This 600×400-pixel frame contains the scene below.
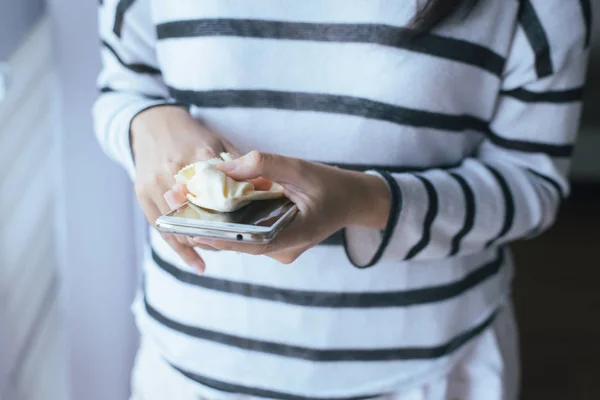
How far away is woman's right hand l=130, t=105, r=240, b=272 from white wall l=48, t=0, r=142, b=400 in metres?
0.27

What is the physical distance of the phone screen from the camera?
41 centimetres

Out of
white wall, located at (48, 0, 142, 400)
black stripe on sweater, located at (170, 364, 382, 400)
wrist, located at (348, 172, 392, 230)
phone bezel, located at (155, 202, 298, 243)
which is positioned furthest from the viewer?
white wall, located at (48, 0, 142, 400)

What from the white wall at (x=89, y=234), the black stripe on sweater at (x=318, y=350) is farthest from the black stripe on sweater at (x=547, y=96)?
the white wall at (x=89, y=234)

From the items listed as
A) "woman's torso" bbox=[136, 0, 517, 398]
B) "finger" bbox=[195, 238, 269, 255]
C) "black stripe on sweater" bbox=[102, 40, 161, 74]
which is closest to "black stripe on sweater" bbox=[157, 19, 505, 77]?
"woman's torso" bbox=[136, 0, 517, 398]

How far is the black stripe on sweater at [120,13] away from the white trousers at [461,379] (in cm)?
31

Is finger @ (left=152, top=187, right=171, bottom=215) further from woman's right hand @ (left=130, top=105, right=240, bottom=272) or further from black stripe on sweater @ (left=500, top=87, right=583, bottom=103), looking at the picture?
black stripe on sweater @ (left=500, top=87, right=583, bottom=103)

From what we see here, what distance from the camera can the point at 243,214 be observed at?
0.42 m

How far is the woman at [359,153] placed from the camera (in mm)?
559

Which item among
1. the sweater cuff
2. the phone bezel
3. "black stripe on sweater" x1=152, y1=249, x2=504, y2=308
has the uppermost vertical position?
the phone bezel

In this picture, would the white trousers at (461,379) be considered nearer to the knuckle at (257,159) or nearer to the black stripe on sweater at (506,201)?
the black stripe on sweater at (506,201)

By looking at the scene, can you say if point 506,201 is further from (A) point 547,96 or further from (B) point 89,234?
(B) point 89,234

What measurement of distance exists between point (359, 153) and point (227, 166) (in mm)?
163

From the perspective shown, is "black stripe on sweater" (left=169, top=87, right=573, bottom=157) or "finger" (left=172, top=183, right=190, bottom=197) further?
"black stripe on sweater" (left=169, top=87, right=573, bottom=157)

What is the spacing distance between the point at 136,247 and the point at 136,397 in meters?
0.26
